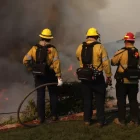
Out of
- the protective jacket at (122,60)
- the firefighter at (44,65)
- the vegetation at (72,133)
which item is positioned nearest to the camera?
the vegetation at (72,133)

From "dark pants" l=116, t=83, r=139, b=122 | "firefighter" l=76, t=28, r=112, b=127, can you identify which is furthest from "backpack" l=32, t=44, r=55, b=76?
"dark pants" l=116, t=83, r=139, b=122

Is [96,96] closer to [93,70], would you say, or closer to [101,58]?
[93,70]

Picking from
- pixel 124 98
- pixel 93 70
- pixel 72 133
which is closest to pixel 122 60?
pixel 93 70

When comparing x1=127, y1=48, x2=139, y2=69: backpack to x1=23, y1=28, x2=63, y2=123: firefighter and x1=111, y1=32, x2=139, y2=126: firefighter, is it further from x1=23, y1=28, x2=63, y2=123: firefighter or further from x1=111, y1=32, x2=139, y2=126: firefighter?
x1=23, y1=28, x2=63, y2=123: firefighter

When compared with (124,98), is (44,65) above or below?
above

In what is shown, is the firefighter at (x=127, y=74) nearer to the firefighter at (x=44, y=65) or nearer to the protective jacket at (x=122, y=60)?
the protective jacket at (x=122, y=60)

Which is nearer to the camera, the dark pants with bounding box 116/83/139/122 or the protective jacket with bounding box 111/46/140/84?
the protective jacket with bounding box 111/46/140/84

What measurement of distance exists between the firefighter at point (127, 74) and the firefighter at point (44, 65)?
103 centimetres

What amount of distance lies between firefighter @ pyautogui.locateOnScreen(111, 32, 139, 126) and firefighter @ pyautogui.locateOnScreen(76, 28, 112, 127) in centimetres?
24

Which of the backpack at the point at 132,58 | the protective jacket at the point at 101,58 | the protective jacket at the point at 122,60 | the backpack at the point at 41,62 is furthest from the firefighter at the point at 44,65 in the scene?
→ the backpack at the point at 132,58

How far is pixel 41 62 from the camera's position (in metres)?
5.20

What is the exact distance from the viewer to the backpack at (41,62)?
202 inches

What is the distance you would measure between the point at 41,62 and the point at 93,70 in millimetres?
930

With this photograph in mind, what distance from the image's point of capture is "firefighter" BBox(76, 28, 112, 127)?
493 cm
